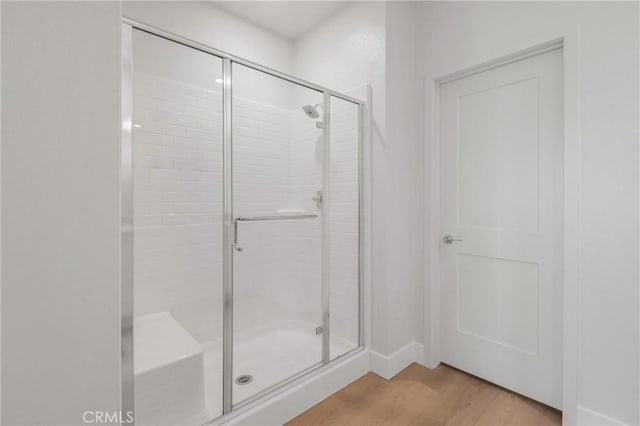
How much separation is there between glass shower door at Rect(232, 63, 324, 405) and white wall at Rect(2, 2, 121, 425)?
986 millimetres

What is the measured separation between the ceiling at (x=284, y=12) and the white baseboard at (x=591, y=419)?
287cm

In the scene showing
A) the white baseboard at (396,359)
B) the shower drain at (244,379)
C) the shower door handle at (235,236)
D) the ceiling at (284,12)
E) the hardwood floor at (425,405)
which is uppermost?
the ceiling at (284,12)

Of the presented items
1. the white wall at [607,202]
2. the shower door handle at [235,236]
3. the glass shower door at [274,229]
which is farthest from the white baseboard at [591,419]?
the shower door handle at [235,236]

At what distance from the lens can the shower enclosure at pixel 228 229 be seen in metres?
1.39

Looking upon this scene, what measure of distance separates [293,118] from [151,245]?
3.83 feet

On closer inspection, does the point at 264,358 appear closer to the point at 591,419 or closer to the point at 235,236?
the point at 235,236

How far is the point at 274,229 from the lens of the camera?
6.66 ft

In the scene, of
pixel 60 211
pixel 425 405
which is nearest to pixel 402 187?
pixel 425 405

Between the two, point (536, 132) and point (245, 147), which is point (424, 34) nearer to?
point (536, 132)

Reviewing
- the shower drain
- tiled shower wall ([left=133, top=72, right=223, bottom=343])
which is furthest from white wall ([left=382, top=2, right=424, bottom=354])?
tiled shower wall ([left=133, top=72, right=223, bottom=343])

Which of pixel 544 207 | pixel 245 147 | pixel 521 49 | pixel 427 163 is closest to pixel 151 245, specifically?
pixel 245 147

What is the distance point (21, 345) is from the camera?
509 mm

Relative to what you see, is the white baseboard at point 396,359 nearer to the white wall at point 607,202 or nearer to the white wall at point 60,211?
the white wall at point 607,202

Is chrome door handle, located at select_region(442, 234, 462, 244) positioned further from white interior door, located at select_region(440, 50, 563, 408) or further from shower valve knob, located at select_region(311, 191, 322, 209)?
shower valve knob, located at select_region(311, 191, 322, 209)
